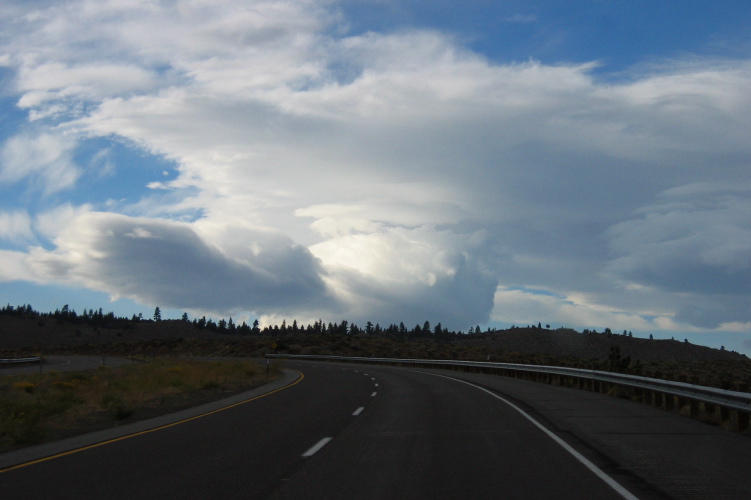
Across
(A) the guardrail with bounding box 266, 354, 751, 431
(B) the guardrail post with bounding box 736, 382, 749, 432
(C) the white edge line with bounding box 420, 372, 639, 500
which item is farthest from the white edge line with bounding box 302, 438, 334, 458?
(B) the guardrail post with bounding box 736, 382, 749, 432

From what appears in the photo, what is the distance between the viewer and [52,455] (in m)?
10.9

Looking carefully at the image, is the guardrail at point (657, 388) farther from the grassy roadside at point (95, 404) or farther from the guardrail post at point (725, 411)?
the grassy roadside at point (95, 404)

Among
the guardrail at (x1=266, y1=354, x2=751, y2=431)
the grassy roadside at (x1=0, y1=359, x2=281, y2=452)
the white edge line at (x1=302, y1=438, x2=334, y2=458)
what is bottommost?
the grassy roadside at (x1=0, y1=359, x2=281, y2=452)

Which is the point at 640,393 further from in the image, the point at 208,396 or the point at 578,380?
the point at 208,396

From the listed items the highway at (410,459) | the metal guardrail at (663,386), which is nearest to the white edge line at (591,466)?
the highway at (410,459)

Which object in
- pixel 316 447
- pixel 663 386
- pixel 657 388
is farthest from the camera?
pixel 657 388

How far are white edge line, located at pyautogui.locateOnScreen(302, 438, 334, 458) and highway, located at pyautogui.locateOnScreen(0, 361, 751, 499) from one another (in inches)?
2.1

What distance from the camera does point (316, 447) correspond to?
36.2 feet

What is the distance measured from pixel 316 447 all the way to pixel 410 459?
1.91m

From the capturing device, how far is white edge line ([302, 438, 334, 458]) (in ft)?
33.8

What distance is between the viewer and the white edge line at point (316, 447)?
10.3m

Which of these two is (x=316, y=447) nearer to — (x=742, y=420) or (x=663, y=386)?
(x=742, y=420)

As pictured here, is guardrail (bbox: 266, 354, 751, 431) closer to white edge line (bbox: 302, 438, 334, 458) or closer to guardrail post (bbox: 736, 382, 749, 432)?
guardrail post (bbox: 736, 382, 749, 432)

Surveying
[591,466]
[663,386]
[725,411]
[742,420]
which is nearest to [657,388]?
[663,386]
